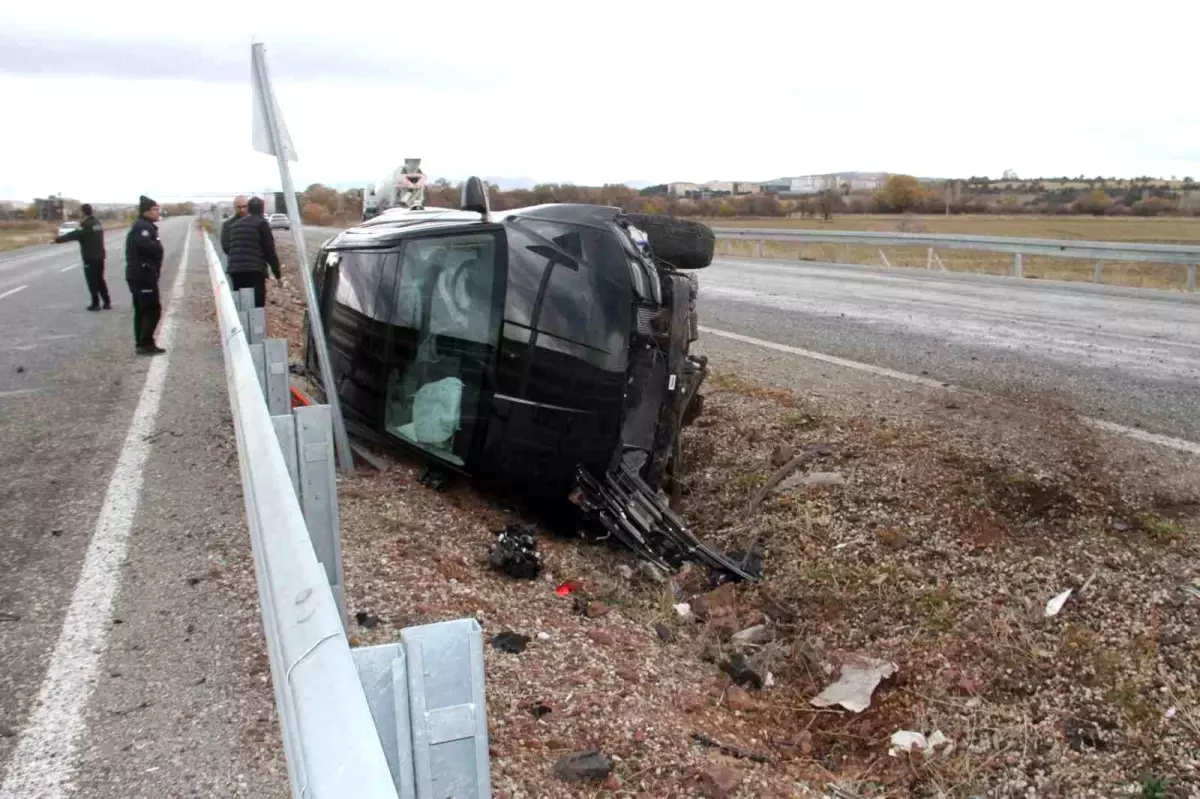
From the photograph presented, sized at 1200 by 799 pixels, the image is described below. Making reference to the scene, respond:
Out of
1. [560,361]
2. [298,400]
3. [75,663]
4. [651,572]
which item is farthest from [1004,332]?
[75,663]

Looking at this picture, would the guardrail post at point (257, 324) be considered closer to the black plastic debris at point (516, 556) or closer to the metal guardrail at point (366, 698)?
the black plastic debris at point (516, 556)

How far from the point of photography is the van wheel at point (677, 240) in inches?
226

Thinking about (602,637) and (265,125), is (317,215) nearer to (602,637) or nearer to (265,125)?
(265,125)

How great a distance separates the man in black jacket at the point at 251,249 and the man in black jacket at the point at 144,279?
2.47 ft

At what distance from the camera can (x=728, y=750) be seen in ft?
A: 10.8

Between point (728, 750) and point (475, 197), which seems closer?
Result: point (728, 750)

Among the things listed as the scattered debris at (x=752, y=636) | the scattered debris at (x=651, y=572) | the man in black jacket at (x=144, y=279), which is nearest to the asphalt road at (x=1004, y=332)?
the scattered debris at (x=752, y=636)

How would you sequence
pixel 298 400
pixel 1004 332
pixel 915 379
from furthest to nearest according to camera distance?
pixel 1004 332, pixel 915 379, pixel 298 400

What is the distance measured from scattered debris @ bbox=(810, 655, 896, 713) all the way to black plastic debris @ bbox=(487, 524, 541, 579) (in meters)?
1.49

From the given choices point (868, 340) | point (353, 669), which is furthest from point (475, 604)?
point (868, 340)

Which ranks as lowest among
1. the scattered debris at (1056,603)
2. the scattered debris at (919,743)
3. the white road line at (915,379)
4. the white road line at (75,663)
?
the scattered debris at (919,743)

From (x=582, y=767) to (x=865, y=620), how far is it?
196 cm

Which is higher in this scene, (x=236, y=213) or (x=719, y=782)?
(x=236, y=213)

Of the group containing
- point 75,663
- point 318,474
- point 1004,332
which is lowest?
point 75,663
